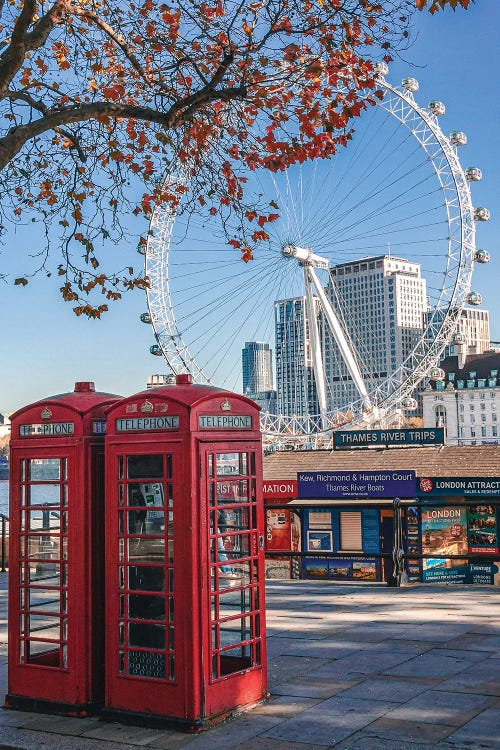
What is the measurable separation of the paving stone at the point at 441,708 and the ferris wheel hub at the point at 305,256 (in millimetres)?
37417

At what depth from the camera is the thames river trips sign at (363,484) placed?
18.5 meters

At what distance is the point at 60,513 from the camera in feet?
20.9

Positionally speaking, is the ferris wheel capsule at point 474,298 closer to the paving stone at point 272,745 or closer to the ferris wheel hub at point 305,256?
the ferris wheel hub at point 305,256

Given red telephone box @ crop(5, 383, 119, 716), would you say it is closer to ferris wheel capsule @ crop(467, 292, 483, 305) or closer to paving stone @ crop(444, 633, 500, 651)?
paving stone @ crop(444, 633, 500, 651)

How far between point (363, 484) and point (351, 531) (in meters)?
1.13

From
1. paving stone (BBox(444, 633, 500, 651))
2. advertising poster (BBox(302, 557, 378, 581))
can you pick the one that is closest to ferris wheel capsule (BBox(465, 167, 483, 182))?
advertising poster (BBox(302, 557, 378, 581))

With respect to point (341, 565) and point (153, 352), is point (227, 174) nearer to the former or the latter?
point (341, 565)

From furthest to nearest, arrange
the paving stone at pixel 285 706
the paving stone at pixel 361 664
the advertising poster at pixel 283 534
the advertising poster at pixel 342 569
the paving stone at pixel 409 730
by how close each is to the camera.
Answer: the advertising poster at pixel 342 569 < the advertising poster at pixel 283 534 < the paving stone at pixel 361 664 < the paving stone at pixel 285 706 < the paving stone at pixel 409 730

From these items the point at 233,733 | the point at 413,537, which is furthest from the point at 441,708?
the point at 413,537

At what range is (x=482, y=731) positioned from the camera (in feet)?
17.7

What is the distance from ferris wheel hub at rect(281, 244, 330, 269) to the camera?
141 feet

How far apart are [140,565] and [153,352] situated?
36980 millimetres

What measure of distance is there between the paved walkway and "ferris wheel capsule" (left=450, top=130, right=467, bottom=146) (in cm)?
3263

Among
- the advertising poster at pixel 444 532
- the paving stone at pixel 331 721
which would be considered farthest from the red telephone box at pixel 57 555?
the advertising poster at pixel 444 532
